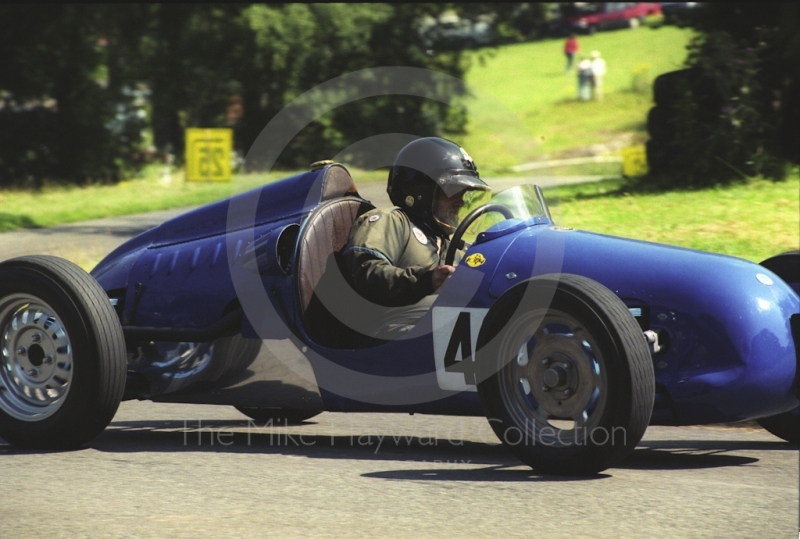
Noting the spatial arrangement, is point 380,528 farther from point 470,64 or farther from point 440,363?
point 470,64

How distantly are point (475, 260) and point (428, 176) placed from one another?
64 centimetres

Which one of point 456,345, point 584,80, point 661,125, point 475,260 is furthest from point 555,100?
point 456,345

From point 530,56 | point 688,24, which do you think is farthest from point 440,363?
point 530,56

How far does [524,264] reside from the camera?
208 inches

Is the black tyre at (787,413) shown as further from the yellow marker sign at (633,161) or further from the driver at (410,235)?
the yellow marker sign at (633,161)

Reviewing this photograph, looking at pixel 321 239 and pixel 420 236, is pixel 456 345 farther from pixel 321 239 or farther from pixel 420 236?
pixel 321 239

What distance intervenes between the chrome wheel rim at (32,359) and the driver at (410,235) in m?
1.49

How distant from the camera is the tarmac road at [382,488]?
162 inches

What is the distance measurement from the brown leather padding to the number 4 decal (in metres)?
0.74

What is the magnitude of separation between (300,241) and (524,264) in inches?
47.0

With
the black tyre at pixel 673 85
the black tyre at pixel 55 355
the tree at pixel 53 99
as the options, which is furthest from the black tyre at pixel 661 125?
the tree at pixel 53 99

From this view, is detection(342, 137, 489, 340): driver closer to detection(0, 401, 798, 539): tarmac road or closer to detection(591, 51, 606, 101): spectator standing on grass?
detection(0, 401, 798, 539): tarmac road

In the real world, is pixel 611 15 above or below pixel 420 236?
above

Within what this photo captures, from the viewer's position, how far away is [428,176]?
5867 millimetres
